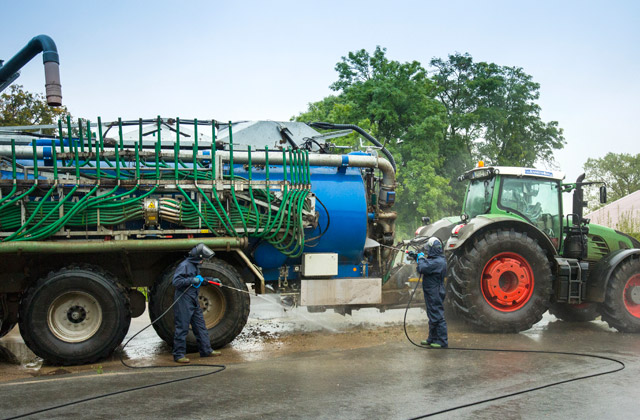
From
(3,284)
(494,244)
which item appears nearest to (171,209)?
(3,284)

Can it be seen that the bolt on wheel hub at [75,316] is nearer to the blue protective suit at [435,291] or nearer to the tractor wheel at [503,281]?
the blue protective suit at [435,291]

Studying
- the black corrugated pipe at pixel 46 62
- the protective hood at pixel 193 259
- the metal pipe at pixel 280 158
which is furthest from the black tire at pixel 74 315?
the black corrugated pipe at pixel 46 62

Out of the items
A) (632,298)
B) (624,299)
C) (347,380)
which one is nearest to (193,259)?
(347,380)

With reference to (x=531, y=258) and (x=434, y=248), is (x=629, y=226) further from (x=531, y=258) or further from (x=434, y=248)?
(x=434, y=248)

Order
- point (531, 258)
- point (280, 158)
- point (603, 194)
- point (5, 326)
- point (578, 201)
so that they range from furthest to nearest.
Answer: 1. point (578, 201)
2. point (603, 194)
3. point (531, 258)
4. point (5, 326)
5. point (280, 158)

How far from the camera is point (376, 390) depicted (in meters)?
6.21

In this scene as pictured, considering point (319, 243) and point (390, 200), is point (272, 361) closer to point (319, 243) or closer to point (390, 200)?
point (319, 243)

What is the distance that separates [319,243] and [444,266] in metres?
1.93

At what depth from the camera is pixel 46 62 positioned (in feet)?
28.9

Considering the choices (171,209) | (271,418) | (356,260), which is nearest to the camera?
(271,418)

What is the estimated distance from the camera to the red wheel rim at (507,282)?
951cm

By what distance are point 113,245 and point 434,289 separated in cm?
448

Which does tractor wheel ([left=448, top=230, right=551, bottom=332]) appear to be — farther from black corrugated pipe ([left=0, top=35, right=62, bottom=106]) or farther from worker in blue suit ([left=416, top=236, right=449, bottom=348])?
black corrugated pipe ([left=0, top=35, right=62, bottom=106])

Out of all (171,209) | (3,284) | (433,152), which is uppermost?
(433,152)
